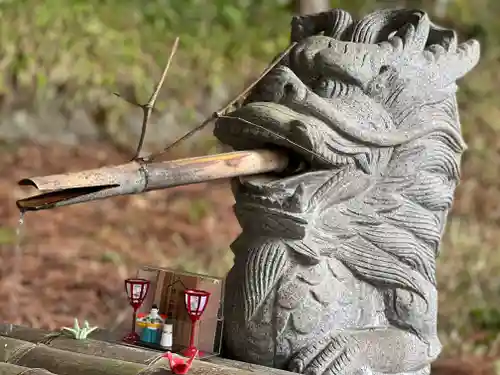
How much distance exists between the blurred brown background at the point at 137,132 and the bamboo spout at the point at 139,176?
1.32m

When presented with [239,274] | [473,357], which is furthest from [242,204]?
[473,357]

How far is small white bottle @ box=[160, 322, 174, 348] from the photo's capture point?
1.10 m

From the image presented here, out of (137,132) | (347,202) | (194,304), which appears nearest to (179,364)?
(194,304)

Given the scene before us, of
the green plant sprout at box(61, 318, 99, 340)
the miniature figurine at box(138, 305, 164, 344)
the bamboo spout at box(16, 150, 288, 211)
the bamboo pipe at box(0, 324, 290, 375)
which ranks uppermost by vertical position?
the bamboo spout at box(16, 150, 288, 211)

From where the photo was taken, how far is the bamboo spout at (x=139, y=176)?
84cm

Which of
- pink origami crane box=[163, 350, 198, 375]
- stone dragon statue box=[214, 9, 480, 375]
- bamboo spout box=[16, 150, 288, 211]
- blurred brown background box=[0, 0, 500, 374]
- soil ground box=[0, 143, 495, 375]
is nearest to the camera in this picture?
bamboo spout box=[16, 150, 288, 211]

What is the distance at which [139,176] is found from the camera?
921 mm

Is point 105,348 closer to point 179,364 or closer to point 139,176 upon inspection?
point 179,364

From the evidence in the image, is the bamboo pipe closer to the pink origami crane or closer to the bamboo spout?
the pink origami crane

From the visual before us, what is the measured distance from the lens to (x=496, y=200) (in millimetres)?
2576

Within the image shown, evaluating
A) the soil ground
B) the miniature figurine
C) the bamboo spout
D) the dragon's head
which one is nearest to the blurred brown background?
the soil ground

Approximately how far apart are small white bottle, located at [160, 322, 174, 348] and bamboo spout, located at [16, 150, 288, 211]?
23 centimetres

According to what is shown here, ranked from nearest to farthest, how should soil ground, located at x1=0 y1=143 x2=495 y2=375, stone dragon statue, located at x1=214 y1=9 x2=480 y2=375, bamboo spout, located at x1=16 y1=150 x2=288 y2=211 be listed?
1. bamboo spout, located at x1=16 y1=150 x2=288 y2=211
2. stone dragon statue, located at x1=214 y1=9 x2=480 y2=375
3. soil ground, located at x1=0 y1=143 x2=495 y2=375

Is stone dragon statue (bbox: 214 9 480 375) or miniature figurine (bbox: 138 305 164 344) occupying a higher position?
stone dragon statue (bbox: 214 9 480 375)
